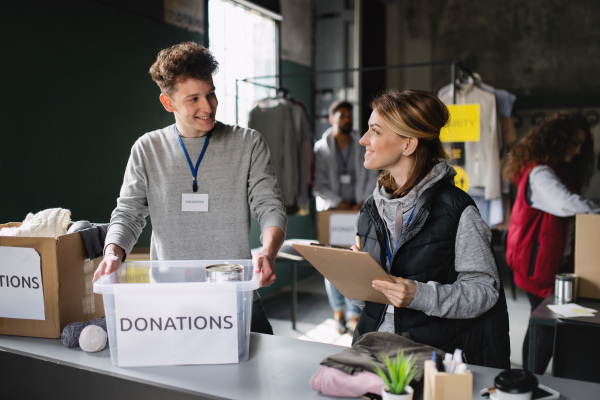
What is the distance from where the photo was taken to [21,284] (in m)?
1.55

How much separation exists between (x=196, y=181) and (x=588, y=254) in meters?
1.84

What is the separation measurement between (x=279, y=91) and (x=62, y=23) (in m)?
2.15

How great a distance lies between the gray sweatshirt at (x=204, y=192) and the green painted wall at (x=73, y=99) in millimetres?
1269

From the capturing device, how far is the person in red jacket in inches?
111

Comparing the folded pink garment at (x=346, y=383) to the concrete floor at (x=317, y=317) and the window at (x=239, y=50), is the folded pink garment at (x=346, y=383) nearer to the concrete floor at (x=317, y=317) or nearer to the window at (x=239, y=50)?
the concrete floor at (x=317, y=317)

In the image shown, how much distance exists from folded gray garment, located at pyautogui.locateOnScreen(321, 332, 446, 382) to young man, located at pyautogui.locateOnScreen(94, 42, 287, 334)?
57 centimetres

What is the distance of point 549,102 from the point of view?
6133 millimetres

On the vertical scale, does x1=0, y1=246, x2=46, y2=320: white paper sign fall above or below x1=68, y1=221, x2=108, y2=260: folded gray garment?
below

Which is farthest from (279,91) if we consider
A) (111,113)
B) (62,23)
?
(62,23)

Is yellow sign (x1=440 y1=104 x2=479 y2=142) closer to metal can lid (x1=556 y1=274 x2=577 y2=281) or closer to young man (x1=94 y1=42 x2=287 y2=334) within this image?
metal can lid (x1=556 y1=274 x2=577 y2=281)

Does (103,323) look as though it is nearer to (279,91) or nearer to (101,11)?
(101,11)

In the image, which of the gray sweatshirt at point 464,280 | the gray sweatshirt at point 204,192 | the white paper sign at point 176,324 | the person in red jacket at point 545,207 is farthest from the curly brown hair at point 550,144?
the white paper sign at point 176,324

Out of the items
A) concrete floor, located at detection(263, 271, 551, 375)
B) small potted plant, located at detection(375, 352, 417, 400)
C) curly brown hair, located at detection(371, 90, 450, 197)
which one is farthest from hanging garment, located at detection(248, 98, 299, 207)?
small potted plant, located at detection(375, 352, 417, 400)

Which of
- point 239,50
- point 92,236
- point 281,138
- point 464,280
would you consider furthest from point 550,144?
point 239,50
